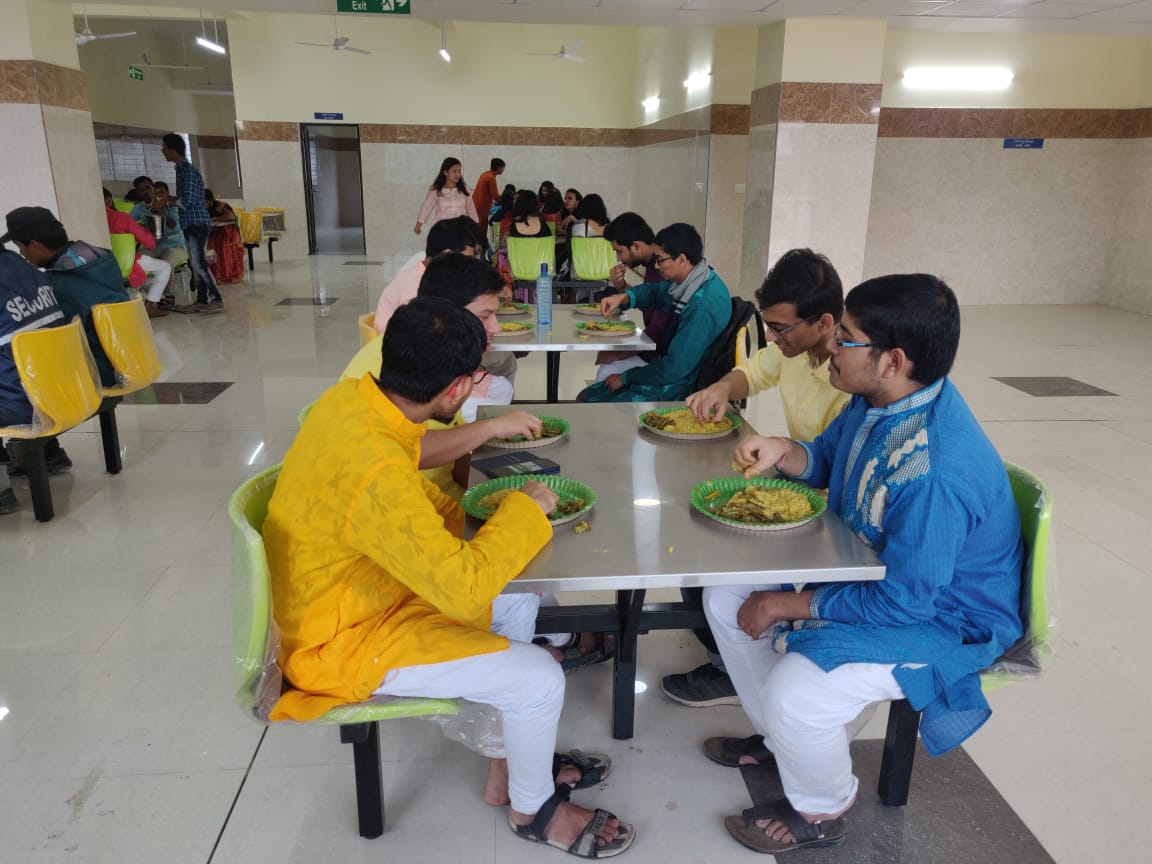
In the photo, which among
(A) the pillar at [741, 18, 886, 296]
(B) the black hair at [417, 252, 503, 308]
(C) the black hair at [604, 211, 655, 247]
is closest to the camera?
(B) the black hair at [417, 252, 503, 308]

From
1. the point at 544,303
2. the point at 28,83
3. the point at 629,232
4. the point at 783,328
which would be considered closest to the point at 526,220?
the point at 629,232

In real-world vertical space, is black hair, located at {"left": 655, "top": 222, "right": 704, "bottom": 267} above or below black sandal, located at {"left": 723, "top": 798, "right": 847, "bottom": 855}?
above

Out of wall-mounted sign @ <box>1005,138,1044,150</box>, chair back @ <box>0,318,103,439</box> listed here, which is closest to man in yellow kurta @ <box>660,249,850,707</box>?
chair back @ <box>0,318,103,439</box>

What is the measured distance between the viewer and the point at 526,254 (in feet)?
21.5

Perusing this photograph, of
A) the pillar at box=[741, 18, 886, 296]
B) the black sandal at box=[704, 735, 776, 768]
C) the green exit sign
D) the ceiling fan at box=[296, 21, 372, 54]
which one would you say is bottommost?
the black sandal at box=[704, 735, 776, 768]

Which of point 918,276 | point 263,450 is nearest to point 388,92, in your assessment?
point 263,450

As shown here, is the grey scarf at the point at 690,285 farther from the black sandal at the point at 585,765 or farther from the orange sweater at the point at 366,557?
the orange sweater at the point at 366,557

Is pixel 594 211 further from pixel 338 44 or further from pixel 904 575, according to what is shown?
pixel 338 44

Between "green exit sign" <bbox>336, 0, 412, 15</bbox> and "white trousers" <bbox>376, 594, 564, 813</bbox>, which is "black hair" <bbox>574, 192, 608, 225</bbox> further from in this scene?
"white trousers" <bbox>376, 594, 564, 813</bbox>

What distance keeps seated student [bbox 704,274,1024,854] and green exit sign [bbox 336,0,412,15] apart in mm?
5797

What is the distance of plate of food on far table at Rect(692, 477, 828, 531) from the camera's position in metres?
1.56

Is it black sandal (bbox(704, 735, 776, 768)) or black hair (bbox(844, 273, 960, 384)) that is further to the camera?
black sandal (bbox(704, 735, 776, 768))

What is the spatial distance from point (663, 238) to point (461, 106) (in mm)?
10742

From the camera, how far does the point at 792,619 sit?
1.63 metres
